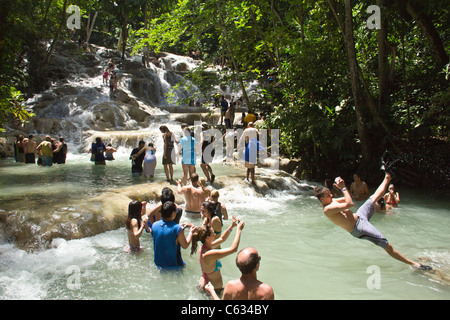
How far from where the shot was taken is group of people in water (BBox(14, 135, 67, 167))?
504 inches

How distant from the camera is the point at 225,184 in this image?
10359 mm

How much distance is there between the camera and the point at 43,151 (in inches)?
501

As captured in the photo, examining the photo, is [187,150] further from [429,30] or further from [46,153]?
[429,30]

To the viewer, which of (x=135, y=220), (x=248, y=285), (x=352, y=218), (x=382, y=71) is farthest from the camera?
(x=382, y=71)

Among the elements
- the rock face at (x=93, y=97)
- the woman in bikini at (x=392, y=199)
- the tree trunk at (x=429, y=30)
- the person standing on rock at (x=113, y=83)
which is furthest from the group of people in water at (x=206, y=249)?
the person standing on rock at (x=113, y=83)

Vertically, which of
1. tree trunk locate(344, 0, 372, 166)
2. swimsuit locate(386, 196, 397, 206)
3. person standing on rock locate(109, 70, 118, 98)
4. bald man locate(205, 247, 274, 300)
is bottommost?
swimsuit locate(386, 196, 397, 206)

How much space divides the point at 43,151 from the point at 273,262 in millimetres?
10186

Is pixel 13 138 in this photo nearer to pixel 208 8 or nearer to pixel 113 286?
pixel 208 8

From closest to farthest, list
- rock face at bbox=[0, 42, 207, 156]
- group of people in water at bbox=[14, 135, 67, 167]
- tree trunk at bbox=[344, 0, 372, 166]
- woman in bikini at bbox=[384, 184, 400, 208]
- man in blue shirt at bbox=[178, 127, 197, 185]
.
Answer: woman in bikini at bbox=[384, 184, 400, 208]
man in blue shirt at bbox=[178, 127, 197, 185]
tree trunk at bbox=[344, 0, 372, 166]
group of people in water at bbox=[14, 135, 67, 167]
rock face at bbox=[0, 42, 207, 156]

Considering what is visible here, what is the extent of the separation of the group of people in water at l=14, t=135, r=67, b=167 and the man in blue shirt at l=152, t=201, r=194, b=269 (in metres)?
9.98

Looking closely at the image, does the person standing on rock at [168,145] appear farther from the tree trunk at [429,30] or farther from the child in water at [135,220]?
the tree trunk at [429,30]

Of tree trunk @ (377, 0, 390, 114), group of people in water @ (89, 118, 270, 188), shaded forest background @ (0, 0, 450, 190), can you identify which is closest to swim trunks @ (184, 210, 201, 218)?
group of people in water @ (89, 118, 270, 188)

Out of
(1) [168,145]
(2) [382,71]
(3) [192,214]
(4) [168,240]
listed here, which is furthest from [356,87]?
(4) [168,240]

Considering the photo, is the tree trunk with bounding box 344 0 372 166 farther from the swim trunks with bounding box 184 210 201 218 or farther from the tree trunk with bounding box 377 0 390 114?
the swim trunks with bounding box 184 210 201 218
